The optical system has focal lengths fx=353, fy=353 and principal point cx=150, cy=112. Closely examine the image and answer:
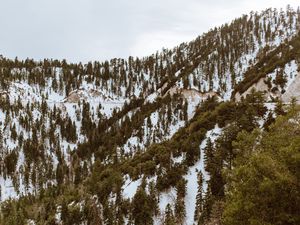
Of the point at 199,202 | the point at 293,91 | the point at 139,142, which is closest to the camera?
the point at 199,202

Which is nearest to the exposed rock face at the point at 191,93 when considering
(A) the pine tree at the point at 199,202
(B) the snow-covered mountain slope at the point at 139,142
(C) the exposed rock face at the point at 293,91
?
(B) the snow-covered mountain slope at the point at 139,142

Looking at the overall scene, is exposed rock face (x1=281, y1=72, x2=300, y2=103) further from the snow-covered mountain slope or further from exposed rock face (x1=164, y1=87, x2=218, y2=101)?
exposed rock face (x1=164, y1=87, x2=218, y2=101)

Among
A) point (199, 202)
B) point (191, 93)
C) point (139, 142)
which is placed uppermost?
point (191, 93)

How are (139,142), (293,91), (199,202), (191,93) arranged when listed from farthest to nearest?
(191,93), (139,142), (293,91), (199,202)

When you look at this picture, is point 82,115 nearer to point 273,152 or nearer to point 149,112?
point 149,112

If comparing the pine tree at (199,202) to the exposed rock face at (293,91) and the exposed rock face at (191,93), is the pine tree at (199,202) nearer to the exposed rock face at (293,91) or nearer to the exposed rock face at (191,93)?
the exposed rock face at (293,91)

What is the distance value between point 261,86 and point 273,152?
103 metres

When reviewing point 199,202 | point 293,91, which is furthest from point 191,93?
point 199,202

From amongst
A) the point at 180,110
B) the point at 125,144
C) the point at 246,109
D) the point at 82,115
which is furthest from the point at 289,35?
the point at 246,109

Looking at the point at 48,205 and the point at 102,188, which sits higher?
the point at 102,188

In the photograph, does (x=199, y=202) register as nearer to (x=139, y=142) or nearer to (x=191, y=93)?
(x=139, y=142)

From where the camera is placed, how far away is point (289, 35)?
195250mm

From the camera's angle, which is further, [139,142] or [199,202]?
[139,142]

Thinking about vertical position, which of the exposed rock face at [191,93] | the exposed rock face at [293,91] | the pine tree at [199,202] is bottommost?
the pine tree at [199,202]
